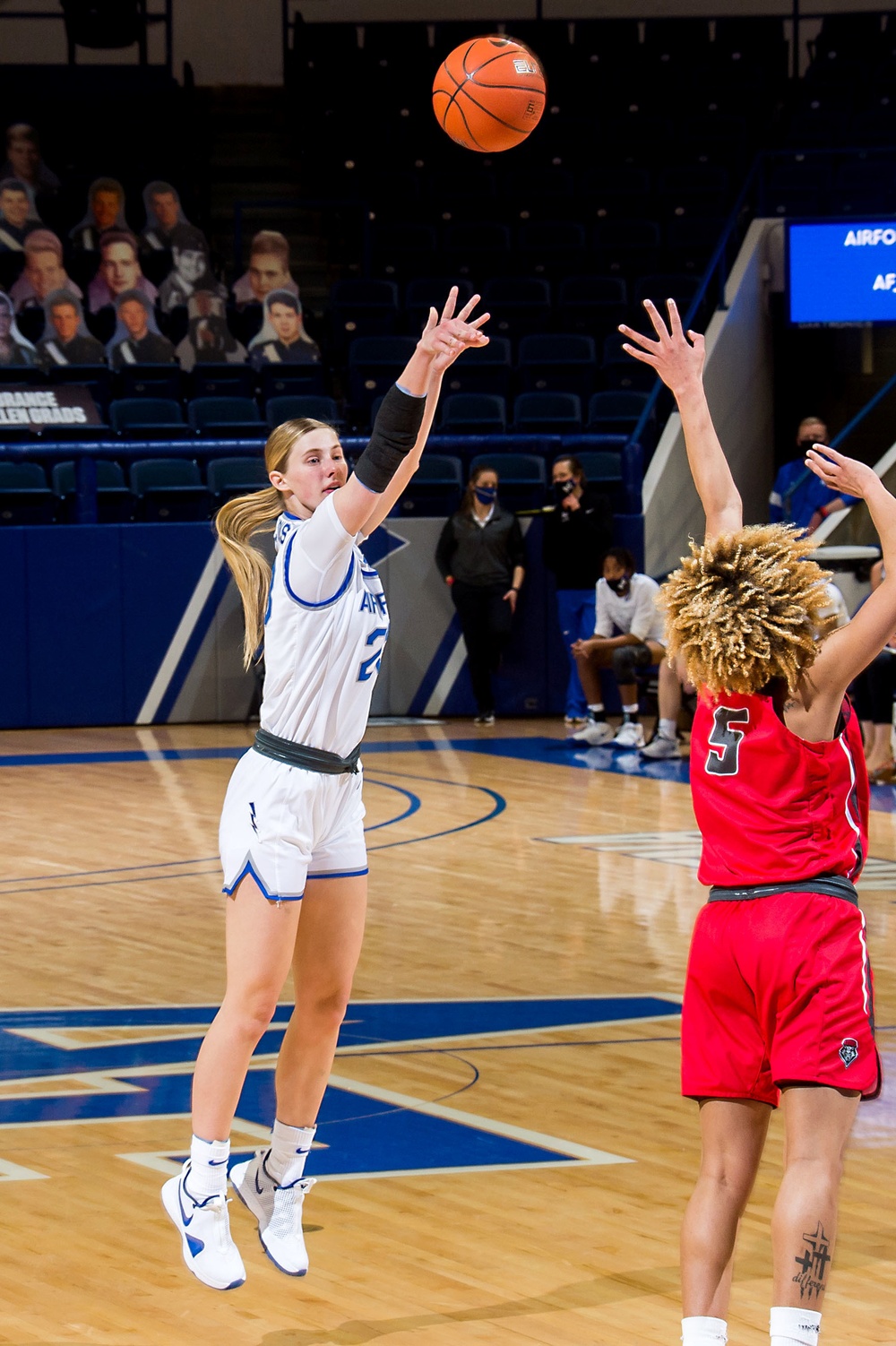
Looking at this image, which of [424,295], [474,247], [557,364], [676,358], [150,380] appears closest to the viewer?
[676,358]

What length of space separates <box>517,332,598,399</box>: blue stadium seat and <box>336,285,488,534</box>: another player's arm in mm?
12437

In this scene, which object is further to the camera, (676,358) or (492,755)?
(492,755)

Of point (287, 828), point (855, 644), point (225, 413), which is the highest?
point (225, 413)

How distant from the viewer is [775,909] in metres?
3.16

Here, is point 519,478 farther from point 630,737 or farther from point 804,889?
point 804,889

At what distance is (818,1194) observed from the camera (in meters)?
2.99

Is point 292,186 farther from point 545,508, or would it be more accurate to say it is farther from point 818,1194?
point 818,1194

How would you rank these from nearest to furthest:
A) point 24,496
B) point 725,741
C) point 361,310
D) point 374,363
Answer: point 725,741, point 24,496, point 374,363, point 361,310

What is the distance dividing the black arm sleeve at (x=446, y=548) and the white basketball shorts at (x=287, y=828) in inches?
401

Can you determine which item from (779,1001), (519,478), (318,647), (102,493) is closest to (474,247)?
(519,478)

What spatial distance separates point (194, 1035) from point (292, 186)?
1585cm

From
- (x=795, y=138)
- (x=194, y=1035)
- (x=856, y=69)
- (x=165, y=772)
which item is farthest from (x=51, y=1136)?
(x=856, y=69)

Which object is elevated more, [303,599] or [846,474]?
[846,474]

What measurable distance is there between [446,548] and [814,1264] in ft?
37.4
